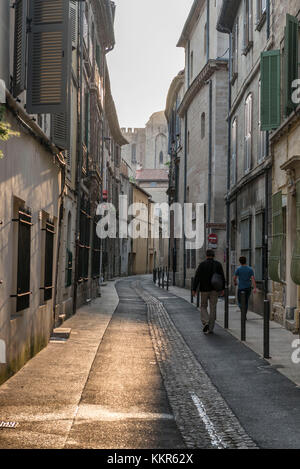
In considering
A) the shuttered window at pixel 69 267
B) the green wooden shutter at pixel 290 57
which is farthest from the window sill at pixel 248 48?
the shuttered window at pixel 69 267

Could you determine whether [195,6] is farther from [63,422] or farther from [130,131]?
[130,131]

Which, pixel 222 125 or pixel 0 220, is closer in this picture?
pixel 0 220

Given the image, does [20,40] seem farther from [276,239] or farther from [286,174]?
[276,239]

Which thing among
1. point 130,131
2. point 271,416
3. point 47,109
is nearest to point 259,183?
point 47,109

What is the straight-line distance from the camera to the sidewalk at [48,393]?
18.0 ft

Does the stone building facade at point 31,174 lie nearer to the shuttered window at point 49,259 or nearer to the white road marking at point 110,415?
the shuttered window at point 49,259

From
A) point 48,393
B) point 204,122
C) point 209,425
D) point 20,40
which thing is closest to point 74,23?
point 20,40

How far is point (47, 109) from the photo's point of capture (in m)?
9.73

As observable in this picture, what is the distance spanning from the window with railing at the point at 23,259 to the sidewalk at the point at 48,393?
90 centimetres

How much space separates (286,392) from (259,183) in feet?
37.0

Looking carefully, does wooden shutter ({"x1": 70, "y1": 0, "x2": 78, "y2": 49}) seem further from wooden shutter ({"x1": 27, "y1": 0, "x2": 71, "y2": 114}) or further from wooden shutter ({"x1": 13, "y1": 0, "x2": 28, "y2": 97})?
wooden shutter ({"x1": 13, "y1": 0, "x2": 28, "y2": 97})

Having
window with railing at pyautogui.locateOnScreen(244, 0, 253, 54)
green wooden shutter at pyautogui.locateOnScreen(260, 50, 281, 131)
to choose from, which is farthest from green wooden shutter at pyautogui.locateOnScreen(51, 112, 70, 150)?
window with railing at pyautogui.locateOnScreen(244, 0, 253, 54)
